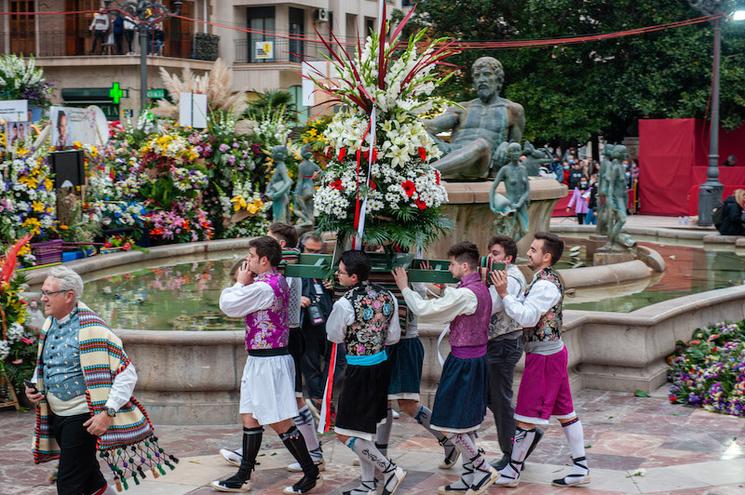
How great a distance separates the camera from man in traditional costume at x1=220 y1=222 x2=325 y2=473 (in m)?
7.19

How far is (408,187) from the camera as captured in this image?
673 cm

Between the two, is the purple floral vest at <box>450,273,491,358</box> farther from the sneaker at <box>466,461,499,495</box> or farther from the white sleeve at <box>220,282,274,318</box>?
the white sleeve at <box>220,282,274,318</box>

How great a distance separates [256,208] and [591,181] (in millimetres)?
10481

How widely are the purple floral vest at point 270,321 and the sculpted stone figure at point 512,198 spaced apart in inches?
226

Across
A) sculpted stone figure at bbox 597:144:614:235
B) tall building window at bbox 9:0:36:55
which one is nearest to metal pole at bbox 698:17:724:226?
sculpted stone figure at bbox 597:144:614:235

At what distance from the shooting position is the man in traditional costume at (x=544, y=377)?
22.7 ft

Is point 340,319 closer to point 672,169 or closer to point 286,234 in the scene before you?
point 286,234

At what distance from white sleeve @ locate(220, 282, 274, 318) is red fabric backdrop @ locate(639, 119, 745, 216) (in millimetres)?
23686

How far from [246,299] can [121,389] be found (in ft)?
3.60

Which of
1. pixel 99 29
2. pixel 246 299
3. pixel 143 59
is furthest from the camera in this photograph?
pixel 99 29

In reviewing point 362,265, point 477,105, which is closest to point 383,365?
point 362,265

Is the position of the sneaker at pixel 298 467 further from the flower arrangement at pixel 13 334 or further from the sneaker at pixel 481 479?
the flower arrangement at pixel 13 334

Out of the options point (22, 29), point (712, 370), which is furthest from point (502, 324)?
point (22, 29)

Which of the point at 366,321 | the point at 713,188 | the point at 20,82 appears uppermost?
the point at 20,82
